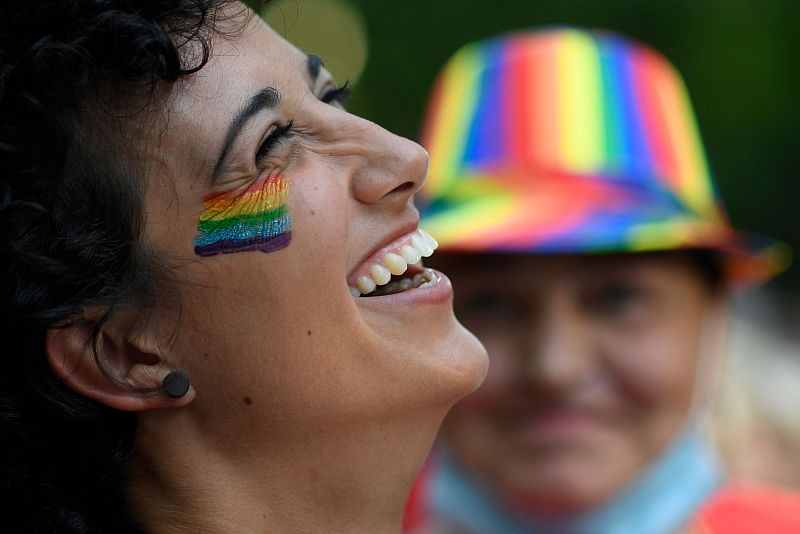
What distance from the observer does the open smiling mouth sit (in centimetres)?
183

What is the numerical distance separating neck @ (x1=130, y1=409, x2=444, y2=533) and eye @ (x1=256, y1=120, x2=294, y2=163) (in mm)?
472

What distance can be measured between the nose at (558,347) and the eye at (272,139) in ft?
5.07

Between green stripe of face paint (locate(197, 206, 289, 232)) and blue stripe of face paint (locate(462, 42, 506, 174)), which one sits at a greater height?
green stripe of face paint (locate(197, 206, 289, 232))

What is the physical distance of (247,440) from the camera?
70.3 inches

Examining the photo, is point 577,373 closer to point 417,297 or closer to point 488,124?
point 488,124

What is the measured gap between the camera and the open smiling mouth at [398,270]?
183 centimetres

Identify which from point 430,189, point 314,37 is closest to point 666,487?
point 430,189

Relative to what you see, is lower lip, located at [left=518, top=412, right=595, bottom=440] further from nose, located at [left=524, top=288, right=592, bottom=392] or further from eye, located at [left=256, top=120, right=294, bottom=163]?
eye, located at [left=256, top=120, right=294, bottom=163]

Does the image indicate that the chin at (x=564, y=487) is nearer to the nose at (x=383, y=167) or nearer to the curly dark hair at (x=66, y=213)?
the nose at (x=383, y=167)

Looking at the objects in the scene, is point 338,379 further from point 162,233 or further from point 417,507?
point 417,507

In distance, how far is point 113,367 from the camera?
1.75 m

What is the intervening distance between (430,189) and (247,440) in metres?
1.94

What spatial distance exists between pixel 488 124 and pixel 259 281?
1927mm

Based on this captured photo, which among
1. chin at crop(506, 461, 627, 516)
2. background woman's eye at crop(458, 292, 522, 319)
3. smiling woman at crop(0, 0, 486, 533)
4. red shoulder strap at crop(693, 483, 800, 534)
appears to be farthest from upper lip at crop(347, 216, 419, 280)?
red shoulder strap at crop(693, 483, 800, 534)
